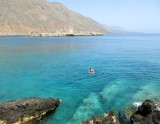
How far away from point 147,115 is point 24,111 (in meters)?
13.3

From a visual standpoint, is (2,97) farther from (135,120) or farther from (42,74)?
(135,120)

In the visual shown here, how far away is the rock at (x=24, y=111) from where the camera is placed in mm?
24172

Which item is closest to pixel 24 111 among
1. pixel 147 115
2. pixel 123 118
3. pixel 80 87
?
pixel 123 118

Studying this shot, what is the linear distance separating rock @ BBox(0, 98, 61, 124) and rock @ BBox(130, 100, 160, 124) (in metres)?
11.1

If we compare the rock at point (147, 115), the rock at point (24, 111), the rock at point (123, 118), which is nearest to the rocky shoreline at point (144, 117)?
the rock at point (147, 115)

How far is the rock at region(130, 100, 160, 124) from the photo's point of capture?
19.1 meters

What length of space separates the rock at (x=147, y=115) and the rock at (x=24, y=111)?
11.1 metres

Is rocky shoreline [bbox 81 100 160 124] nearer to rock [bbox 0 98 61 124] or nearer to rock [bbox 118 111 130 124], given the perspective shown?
rock [bbox 118 111 130 124]

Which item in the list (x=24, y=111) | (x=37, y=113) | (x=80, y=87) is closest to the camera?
(x=24, y=111)

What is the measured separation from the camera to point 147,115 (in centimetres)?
1975

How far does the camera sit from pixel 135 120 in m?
19.9

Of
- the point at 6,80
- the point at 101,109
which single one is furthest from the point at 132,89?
the point at 6,80

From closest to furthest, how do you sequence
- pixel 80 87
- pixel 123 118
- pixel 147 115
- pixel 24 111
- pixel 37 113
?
pixel 147 115, pixel 123 118, pixel 24 111, pixel 37 113, pixel 80 87

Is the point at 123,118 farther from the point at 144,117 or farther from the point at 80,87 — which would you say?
the point at 80,87
